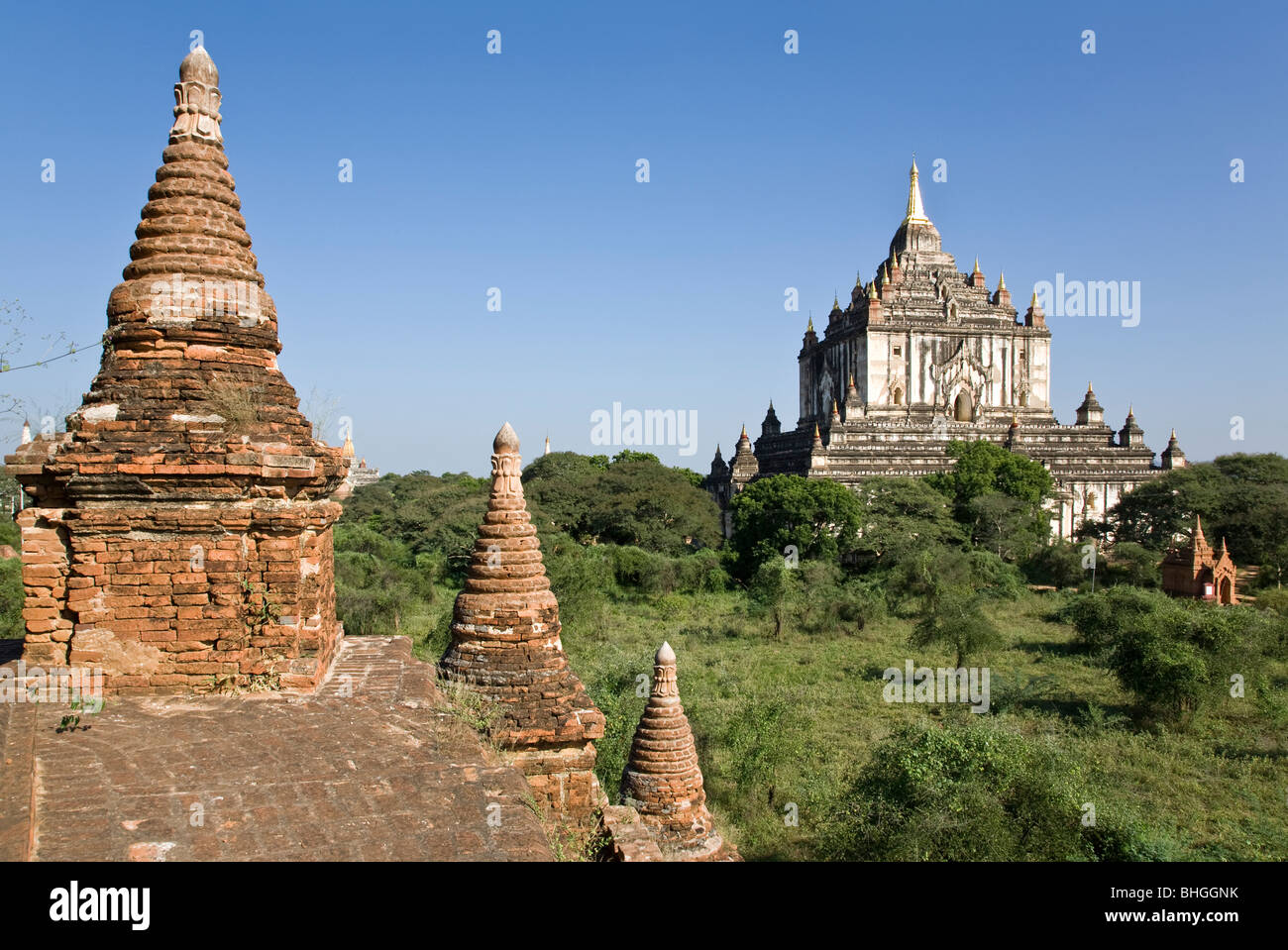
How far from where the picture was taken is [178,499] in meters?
6.63

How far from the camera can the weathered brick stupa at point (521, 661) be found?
804cm

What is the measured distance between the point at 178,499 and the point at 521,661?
325 cm

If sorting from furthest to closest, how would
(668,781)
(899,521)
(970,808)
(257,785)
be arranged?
(899,521) < (970,808) < (668,781) < (257,785)

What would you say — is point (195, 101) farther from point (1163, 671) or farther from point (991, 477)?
point (991, 477)

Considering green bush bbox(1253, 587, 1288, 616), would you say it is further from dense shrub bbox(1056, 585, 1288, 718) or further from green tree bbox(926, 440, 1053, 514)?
green tree bbox(926, 440, 1053, 514)

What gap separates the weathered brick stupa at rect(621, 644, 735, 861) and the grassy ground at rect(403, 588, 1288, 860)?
4336mm

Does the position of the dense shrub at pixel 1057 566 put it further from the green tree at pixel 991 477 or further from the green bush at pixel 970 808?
the green bush at pixel 970 808

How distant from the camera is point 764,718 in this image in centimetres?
1741

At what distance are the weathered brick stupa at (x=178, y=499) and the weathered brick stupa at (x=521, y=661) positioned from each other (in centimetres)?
181

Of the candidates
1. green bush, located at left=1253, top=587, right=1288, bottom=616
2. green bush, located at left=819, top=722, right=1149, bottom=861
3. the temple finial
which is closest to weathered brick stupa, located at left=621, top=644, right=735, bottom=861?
green bush, located at left=819, top=722, right=1149, bottom=861

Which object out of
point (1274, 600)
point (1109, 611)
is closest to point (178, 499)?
point (1109, 611)
